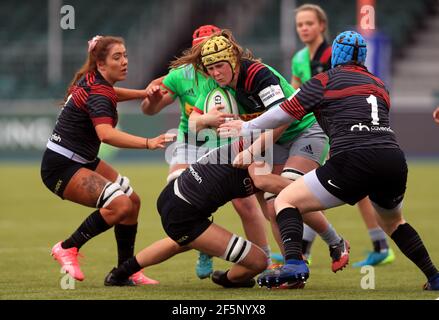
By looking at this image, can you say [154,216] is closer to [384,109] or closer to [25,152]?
[384,109]

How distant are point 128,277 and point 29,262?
1.80 metres

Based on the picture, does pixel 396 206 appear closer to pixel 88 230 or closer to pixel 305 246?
pixel 305 246

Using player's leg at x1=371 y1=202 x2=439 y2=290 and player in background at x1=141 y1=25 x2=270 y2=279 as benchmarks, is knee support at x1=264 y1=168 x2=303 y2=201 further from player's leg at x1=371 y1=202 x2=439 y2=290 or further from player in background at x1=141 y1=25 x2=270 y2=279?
player's leg at x1=371 y1=202 x2=439 y2=290

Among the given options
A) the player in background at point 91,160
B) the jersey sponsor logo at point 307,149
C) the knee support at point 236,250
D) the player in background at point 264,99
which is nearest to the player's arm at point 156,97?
the player in background at point 264,99

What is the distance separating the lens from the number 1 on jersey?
6906 mm

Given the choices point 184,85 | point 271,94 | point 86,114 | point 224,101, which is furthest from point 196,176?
point 184,85

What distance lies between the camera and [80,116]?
788cm

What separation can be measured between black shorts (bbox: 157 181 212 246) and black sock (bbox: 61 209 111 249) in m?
0.58

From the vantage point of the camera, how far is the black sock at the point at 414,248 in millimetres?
7227

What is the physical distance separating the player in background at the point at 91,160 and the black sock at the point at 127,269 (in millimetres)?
175

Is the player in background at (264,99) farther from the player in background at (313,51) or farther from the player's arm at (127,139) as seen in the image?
the player in background at (313,51)

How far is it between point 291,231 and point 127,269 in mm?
1374

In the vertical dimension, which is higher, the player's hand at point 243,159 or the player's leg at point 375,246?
the player's hand at point 243,159

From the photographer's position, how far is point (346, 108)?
691 cm
